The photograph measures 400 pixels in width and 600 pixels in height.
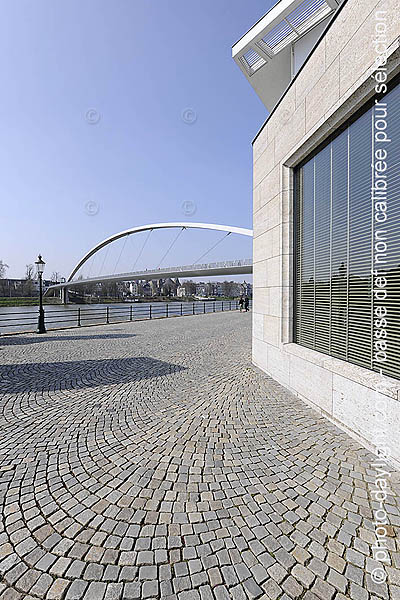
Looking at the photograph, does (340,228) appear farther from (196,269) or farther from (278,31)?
(196,269)

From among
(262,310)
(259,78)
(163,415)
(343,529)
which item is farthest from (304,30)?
(343,529)

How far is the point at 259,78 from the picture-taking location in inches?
444

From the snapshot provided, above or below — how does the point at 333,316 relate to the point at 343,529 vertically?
above

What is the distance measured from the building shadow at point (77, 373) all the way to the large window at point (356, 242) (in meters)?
3.54

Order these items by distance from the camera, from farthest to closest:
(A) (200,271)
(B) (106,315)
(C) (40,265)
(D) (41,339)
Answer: (A) (200,271) → (B) (106,315) → (C) (40,265) → (D) (41,339)

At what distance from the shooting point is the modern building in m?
3.25

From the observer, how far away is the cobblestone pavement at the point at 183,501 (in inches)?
70.1

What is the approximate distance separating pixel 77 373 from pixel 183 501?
4.85m

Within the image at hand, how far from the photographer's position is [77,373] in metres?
6.57

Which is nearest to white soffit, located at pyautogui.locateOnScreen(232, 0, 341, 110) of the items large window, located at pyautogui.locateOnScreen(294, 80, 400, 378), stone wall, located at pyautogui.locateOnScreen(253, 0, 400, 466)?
stone wall, located at pyautogui.locateOnScreen(253, 0, 400, 466)

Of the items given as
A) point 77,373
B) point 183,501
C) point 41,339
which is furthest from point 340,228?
point 41,339

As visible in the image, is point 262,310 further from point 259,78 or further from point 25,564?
point 259,78

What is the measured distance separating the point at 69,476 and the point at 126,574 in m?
1.26

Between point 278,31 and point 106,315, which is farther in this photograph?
point 106,315
